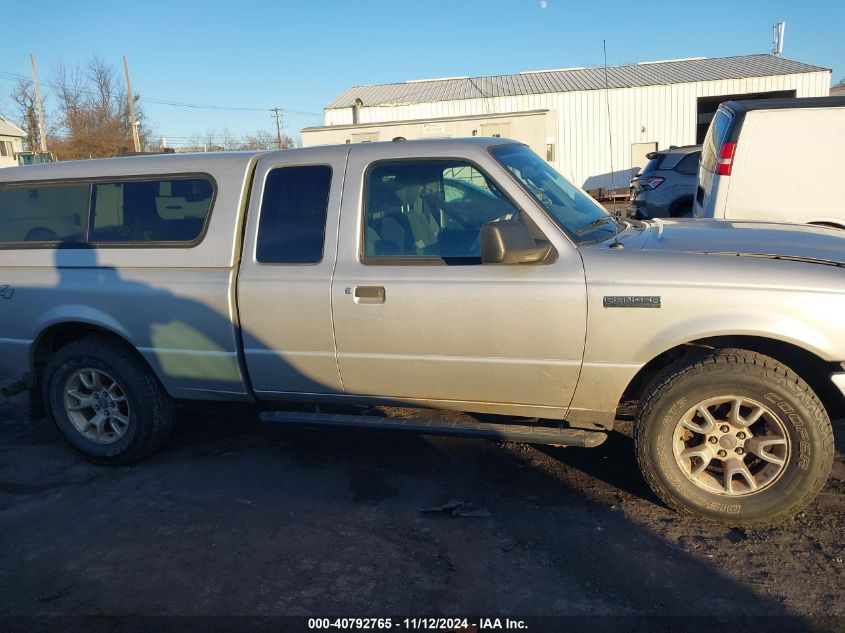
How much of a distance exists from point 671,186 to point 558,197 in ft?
28.7

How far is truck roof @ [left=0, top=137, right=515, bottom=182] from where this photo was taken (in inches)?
159

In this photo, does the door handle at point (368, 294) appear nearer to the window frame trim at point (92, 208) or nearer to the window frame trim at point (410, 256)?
the window frame trim at point (410, 256)

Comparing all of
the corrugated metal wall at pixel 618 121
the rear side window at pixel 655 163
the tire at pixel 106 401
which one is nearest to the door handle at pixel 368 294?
the tire at pixel 106 401

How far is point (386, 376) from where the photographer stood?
398cm

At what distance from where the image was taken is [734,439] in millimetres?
3477

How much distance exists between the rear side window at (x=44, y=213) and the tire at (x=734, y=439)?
3.74 metres

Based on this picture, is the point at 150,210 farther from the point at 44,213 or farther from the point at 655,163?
the point at 655,163

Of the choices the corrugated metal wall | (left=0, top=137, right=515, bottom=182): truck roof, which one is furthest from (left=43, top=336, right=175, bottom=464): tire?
the corrugated metal wall

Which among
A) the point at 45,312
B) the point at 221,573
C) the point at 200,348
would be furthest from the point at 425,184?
the point at 45,312

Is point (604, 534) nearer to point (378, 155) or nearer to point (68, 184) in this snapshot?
point (378, 155)

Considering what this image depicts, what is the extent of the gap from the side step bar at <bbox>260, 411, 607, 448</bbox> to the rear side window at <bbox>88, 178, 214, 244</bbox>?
1.30 meters

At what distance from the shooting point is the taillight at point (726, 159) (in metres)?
6.56

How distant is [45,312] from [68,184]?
875 millimetres

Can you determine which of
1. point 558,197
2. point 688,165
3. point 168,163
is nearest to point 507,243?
point 558,197
